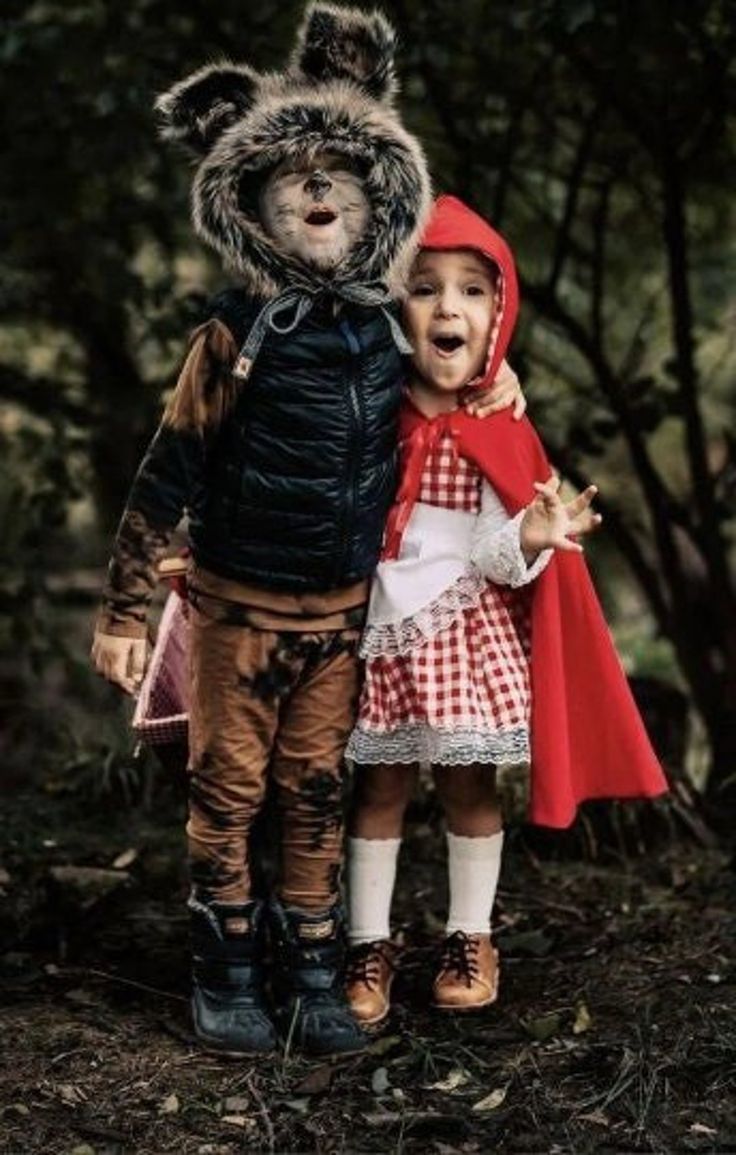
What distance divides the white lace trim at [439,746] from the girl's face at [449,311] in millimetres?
704

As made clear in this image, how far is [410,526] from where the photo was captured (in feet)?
10.8

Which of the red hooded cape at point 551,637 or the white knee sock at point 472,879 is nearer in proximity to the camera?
the red hooded cape at point 551,637

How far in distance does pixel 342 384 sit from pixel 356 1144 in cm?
140

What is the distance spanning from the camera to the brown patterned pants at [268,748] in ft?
10.5

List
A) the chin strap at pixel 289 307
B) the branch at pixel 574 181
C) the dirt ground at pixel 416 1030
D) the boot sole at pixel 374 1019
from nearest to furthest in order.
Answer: the dirt ground at pixel 416 1030 → the chin strap at pixel 289 307 → the boot sole at pixel 374 1019 → the branch at pixel 574 181

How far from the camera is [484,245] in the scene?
10.4ft

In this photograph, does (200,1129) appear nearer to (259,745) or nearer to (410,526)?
(259,745)

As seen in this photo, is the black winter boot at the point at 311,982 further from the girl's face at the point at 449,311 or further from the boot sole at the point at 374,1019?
the girl's face at the point at 449,311

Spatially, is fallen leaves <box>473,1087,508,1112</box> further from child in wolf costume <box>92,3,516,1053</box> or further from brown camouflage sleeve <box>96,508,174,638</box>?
brown camouflage sleeve <box>96,508,174,638</box>

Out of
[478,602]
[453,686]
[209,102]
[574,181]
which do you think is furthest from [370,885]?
[574,181]

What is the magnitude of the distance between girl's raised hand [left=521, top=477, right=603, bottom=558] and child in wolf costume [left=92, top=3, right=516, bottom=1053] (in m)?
0.29

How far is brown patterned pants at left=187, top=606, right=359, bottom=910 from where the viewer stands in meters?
3.19

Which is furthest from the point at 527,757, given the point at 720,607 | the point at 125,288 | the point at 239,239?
the point at 125,288

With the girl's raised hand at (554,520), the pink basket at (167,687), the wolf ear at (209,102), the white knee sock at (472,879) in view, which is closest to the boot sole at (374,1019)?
the white knee sock at (472,879)
